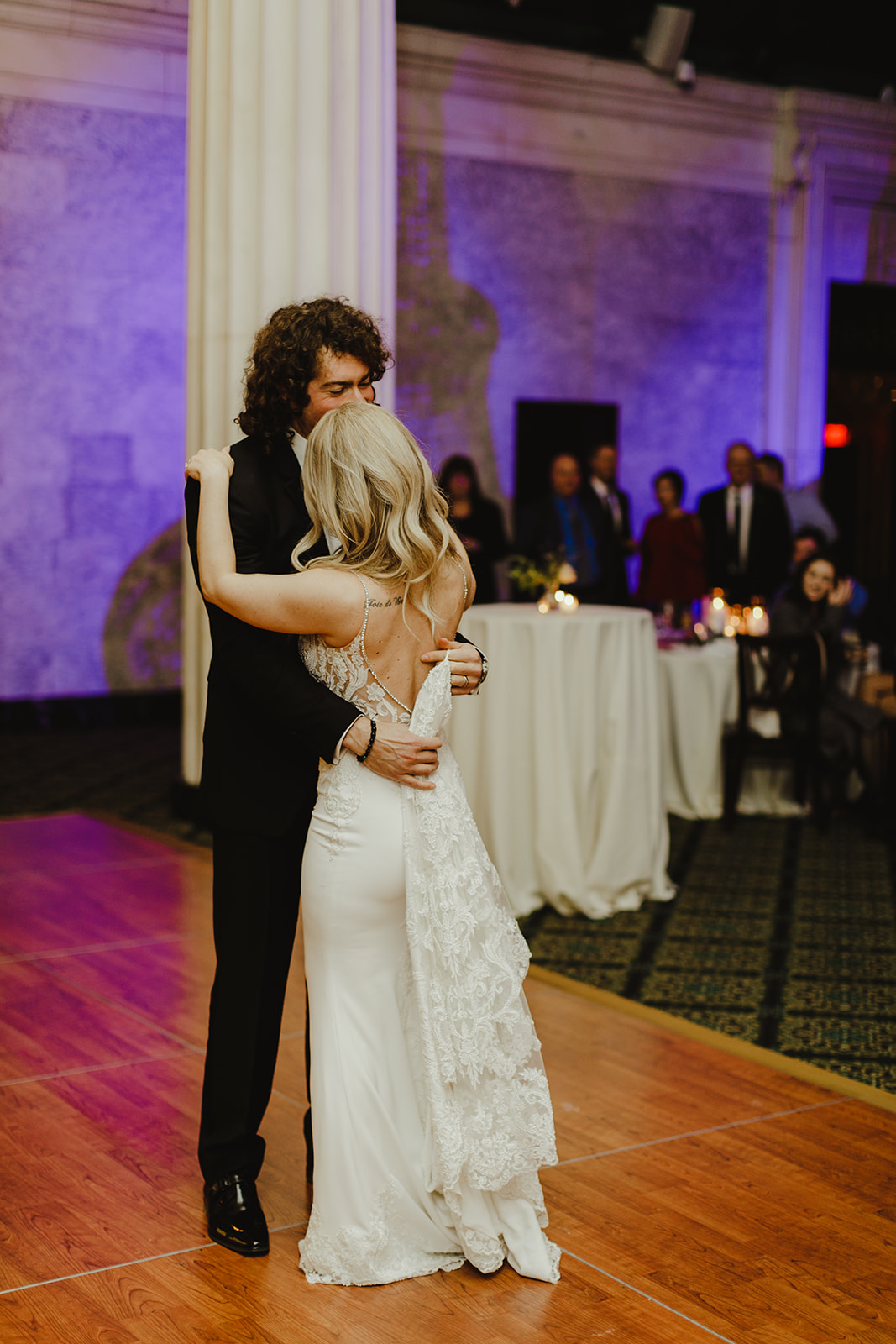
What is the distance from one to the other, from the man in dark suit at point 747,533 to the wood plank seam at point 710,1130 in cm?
617

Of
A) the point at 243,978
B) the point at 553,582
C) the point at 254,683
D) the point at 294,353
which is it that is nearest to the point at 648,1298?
the point at 243,978

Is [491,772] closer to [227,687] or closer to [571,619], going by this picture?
[571,619]

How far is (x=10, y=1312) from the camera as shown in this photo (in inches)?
98.0

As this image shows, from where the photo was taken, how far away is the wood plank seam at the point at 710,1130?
3.20 m

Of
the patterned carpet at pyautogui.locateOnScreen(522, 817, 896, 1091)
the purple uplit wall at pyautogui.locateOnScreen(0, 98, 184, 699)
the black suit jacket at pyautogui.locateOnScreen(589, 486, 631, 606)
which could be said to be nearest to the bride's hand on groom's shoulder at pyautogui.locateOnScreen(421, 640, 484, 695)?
the patterned carpet at pyautogui.locateOnScreen(522, 817, 896, 1091)

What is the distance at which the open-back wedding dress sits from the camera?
8.45ft

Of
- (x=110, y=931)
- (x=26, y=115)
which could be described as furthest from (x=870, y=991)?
(x=26, y=115)

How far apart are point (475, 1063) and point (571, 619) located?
2.92m

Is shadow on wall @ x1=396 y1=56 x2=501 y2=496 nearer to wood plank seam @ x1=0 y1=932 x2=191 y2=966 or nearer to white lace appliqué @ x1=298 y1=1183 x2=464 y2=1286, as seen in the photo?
wood plank seam @ x1=0 y1=932 x2=191 y2=966

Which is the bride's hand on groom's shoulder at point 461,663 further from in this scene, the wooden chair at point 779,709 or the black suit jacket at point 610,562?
the black suit jacket at point 610,562

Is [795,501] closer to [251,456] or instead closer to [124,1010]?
[124,1010]

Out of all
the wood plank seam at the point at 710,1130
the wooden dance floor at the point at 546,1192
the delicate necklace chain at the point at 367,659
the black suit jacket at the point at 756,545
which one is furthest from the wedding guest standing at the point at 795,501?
the delicate necklace chain at the point at 367,659

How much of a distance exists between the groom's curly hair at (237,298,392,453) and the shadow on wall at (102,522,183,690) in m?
7.58

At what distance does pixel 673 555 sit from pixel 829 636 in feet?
7.61
